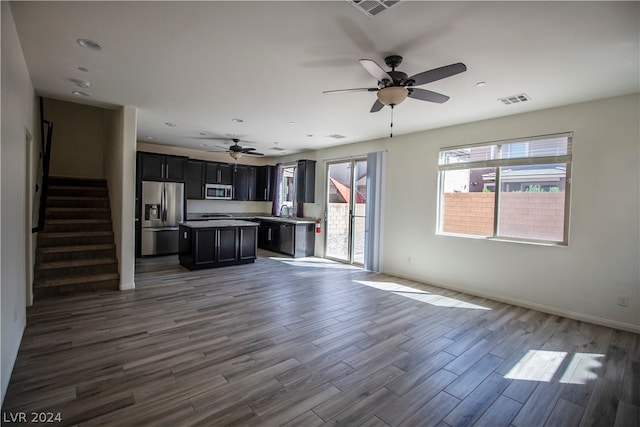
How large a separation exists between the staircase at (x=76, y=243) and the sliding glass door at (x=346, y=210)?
14.3 feet

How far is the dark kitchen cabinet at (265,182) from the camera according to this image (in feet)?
29.7

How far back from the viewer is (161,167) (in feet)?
23.1

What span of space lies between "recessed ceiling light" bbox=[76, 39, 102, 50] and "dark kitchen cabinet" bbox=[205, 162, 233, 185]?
5.51 metres

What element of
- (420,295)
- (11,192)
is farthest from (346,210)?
(11,192)

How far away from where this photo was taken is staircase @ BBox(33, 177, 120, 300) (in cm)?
436

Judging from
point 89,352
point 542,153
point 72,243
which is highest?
point 542,153

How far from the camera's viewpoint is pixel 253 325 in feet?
11.2

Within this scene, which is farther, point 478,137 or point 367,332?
point 478,137

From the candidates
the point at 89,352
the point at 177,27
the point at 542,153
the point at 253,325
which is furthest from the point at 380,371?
the point at 542,153

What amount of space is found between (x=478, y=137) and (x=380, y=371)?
12.6 feet

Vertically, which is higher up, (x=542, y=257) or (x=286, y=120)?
(x=286, y=120)

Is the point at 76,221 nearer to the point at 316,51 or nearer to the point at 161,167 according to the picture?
the point at 161,167

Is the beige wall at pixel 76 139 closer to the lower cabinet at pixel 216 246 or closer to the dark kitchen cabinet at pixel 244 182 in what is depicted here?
the lower cabinet at pixel 216 246

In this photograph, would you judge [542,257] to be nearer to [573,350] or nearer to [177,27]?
[573,350]
